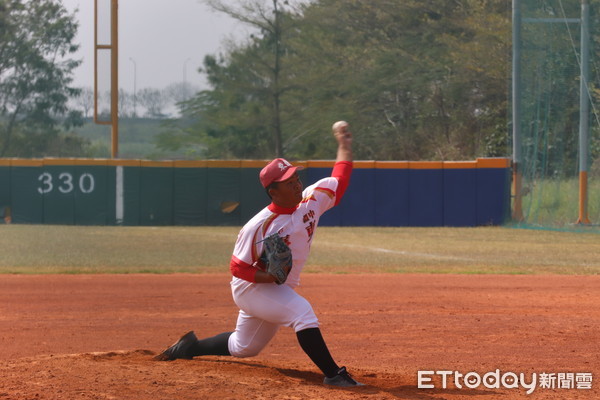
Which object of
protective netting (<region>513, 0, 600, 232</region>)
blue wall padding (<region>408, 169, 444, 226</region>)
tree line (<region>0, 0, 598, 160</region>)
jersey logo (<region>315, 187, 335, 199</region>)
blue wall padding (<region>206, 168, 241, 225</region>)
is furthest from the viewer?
tree line (<region>0, 0, 598, 160</region>)

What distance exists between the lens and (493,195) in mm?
A: 24000

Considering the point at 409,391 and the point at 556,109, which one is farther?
the point at 556,109

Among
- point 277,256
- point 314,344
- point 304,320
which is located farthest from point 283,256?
point 314,344

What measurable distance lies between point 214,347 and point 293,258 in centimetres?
99

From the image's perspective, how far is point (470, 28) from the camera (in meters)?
35.8

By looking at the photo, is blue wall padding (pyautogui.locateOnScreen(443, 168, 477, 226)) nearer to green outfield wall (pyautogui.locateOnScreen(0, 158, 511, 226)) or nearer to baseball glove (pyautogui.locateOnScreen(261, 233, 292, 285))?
green outfield wall (pyautogui.locateOnScreen(0, 158, 511, 226))

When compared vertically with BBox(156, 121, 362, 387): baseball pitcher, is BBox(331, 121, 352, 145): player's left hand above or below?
above

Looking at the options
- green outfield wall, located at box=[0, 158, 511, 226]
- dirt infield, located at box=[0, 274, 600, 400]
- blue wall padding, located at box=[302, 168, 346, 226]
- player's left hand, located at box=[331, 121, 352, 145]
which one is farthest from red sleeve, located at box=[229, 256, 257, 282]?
blue wall padding, located at box=[302, 168, 346, 226]

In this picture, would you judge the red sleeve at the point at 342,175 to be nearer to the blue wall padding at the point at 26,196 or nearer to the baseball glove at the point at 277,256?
the baseball glove at the point at 277,256

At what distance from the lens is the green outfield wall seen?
2402 cm

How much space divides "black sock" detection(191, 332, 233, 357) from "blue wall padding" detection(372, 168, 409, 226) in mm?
18254

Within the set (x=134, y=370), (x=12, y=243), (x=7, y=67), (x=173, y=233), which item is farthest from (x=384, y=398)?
(x=7, y=67)

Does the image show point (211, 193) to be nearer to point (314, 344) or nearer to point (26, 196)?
point (26, 196)
